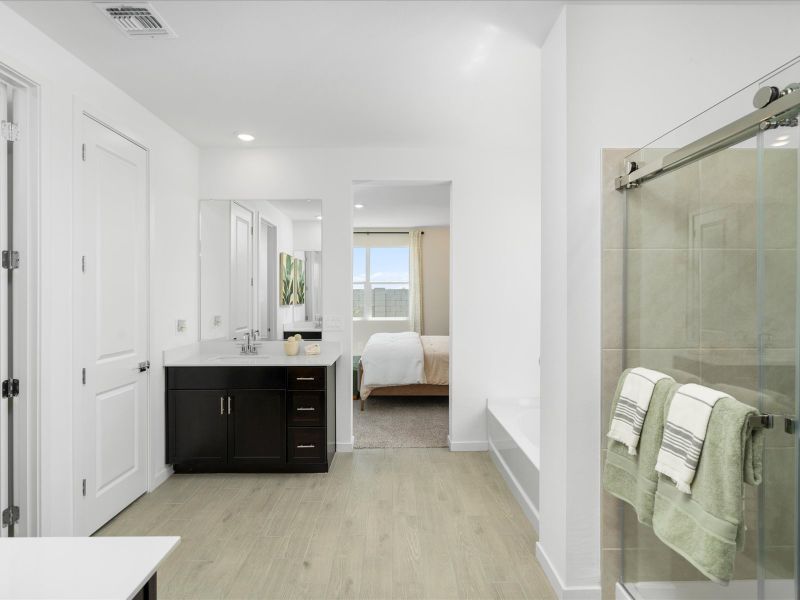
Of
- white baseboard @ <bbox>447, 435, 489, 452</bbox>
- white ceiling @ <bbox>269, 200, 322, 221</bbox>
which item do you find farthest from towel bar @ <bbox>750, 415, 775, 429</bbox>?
white ceiling @ <bbox>269, 200, 322, 221</bbox>

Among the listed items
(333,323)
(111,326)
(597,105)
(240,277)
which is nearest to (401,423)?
(333,323)

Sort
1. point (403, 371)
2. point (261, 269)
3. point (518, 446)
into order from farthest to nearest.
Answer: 1. point (403, 371)
2. point (261, 269)
3. point (518, 446)

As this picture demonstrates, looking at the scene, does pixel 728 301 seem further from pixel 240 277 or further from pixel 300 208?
pixel 240 277

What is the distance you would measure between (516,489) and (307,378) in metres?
1.65

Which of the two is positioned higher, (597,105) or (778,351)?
(597,105)

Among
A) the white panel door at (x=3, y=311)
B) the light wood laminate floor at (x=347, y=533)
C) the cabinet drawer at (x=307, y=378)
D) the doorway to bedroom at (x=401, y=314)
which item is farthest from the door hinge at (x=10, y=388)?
the doorway to bedroom at (x=401, y=314)

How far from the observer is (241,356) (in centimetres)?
382

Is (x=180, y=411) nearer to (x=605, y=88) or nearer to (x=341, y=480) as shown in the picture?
(x=341, y=480)

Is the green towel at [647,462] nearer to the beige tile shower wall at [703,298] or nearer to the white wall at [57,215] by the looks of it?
the beige tile shower wall at [703,298]

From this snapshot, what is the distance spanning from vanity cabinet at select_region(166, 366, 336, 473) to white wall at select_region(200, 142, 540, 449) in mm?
537

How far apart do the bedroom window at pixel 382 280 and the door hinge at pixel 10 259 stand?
648 centimetres

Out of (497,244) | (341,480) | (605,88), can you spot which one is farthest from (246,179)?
(605,88)

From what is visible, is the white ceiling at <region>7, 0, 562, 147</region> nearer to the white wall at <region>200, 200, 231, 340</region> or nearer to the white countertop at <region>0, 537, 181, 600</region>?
the white wall at <region>200, 200, 231, 340</region>

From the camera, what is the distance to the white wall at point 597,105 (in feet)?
6.52
